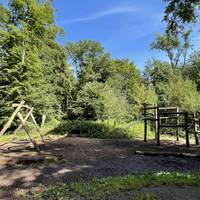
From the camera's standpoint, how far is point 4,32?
2080cm

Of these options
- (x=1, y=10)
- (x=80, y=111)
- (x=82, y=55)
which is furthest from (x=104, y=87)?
(x=82, y=55)

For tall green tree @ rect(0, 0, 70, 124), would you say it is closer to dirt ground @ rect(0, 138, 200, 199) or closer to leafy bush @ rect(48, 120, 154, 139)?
leafy bush @ rect(48, 120, 154, 139)

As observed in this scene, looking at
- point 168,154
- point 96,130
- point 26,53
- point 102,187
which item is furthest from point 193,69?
point 102,187

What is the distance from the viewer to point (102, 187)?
14.3ft

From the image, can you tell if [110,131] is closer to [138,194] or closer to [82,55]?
[138,194]

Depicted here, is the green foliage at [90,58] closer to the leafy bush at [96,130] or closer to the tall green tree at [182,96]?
the tall green tree at [182,96]

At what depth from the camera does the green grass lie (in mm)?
4012

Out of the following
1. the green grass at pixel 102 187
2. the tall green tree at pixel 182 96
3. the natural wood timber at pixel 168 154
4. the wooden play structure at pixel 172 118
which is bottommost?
the green grass at pixel 102 187

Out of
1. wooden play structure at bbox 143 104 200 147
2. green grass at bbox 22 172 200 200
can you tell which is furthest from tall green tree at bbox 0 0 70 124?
green grass at bbox 22 172 200 200

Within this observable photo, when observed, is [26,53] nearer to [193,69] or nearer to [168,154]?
[168,154]

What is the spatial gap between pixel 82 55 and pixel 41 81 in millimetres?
16338

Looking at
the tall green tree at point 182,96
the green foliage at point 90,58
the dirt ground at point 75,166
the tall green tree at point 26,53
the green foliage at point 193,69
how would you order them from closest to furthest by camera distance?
the dirt ground at point 75,166, the tall green tree at point 26,53, the tall green tree at point 182,96, the green foliage at point 193,69, the green foliage at point 90,58

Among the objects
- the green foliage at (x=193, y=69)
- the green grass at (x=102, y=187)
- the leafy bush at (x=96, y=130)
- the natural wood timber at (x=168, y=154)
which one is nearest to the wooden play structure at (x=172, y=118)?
the natural wood timber at (x=168, y=154)

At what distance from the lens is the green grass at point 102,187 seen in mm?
4012
